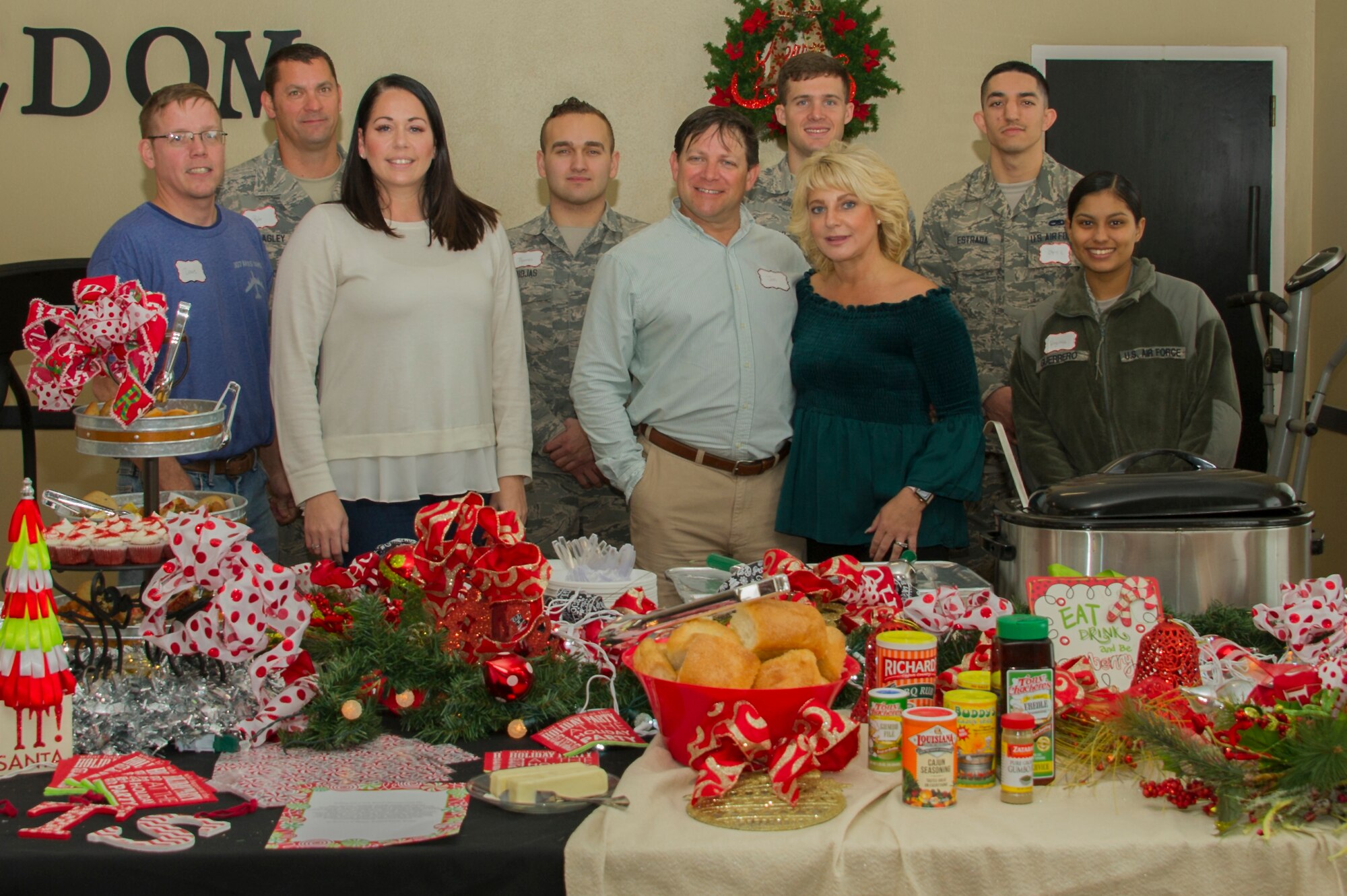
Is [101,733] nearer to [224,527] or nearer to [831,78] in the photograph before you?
[224,527]

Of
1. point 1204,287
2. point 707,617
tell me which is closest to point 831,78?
point 1204,287

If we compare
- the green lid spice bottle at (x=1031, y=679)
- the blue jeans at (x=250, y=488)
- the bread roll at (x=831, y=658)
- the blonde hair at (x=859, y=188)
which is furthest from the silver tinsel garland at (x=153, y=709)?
the blonde hair at (x=859, y=188)

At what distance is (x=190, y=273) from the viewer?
2922 mm

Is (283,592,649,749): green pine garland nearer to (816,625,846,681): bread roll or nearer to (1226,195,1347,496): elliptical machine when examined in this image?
(816,625,846,681): bread roll

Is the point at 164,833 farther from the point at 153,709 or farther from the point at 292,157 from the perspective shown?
the point at 292,157

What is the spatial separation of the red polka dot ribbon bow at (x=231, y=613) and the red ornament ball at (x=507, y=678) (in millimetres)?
222

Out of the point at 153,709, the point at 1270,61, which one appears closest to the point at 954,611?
the point at 153,709

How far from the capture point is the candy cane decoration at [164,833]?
1.22 meters

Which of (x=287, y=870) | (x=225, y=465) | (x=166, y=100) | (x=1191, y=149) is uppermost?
(x=1191, y=149)

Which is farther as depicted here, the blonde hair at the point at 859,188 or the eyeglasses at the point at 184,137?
the eyeglasses at the point at 184,137

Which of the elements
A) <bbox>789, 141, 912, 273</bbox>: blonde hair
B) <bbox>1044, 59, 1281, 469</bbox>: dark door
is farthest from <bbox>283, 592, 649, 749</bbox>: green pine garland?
<bbox>1044, 59, 1281, 469</bbox>: dark door

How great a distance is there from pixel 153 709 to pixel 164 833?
0.29m

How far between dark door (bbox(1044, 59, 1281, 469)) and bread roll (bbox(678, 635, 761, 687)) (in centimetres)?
418

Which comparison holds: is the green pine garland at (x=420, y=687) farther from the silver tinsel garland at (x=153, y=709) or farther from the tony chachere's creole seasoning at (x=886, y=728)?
the tony chachere's creole seasoning at (x=886, y=728)
